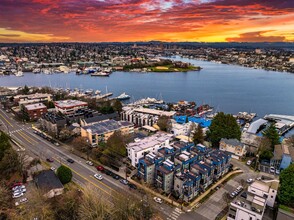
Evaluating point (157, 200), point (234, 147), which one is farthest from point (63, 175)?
point (234, 147)

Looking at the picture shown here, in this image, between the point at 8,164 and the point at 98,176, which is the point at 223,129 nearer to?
the point at 98,176

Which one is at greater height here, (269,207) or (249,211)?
(249,211)

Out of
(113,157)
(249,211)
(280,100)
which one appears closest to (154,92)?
(280,100)

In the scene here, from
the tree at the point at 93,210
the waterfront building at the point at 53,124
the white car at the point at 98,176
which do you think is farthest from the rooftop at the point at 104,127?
the tree at the point at 93,210

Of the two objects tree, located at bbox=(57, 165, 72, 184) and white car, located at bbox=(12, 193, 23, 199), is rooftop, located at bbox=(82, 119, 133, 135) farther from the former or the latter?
white car, located at bbox=(12, 193, 23, 199)

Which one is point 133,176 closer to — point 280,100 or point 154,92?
point 154,92

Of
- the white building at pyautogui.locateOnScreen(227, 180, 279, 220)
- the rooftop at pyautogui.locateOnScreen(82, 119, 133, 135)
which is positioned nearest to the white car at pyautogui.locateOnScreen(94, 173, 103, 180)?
the rooftop at pyautogui.locateOnScreen(82, 119, 133, 135)
